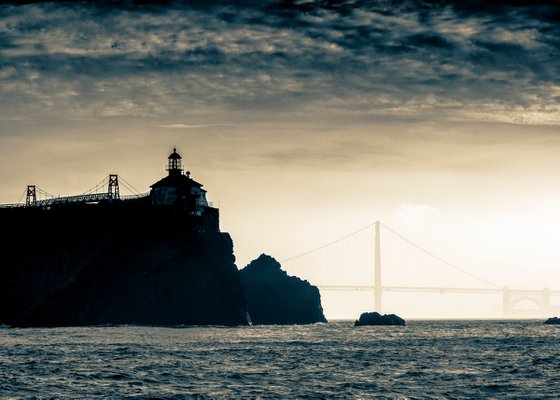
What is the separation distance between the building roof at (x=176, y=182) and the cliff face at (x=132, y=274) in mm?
6927

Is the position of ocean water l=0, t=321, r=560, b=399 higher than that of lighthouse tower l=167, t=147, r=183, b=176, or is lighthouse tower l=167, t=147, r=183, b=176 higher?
lighthouse tower l=167, t=147, r=183, b=176

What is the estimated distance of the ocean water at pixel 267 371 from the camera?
54062 mm

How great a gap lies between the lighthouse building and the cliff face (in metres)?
3.21

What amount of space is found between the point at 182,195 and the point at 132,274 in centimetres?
1801

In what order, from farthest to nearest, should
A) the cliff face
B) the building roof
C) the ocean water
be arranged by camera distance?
the building roof
the cliff face
the ocean water

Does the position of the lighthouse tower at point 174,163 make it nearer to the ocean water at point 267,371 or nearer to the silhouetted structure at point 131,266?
the silhouetted structure at point 131,266

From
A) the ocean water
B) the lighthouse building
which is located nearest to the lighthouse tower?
the lighthouse building

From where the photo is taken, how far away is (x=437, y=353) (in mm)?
88625

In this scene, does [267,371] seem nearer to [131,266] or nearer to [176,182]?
[131,266]

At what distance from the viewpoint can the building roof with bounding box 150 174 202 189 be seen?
172250 mm

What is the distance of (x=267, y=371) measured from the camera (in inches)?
2613

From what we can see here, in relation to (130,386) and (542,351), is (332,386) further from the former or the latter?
(542,351)

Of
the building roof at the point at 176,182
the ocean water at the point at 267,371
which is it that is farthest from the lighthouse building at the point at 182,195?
the ocean water at the point at 267,371

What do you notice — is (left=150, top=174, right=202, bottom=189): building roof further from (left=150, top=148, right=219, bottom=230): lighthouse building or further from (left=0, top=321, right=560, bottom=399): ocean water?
(left=0, top=321, right=560, bottom=399): ocean water
